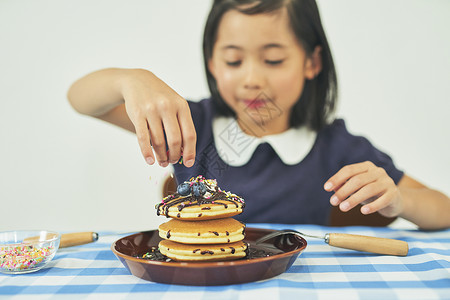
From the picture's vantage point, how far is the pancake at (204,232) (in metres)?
0.71

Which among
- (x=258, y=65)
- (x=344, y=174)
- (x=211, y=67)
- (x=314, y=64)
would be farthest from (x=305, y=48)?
(x=344, y=174)

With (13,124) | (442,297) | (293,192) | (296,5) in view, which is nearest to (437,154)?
(293,192)

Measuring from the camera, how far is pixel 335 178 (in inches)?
38.5

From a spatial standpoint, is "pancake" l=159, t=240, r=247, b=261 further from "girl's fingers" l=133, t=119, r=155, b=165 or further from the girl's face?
the girl's face

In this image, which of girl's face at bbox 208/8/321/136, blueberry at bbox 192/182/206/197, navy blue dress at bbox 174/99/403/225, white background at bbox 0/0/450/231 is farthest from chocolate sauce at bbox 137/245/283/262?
white background at bbox 0/0/450/231

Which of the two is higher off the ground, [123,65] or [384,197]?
[123,65]

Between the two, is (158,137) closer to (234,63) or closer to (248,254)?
(248,254)

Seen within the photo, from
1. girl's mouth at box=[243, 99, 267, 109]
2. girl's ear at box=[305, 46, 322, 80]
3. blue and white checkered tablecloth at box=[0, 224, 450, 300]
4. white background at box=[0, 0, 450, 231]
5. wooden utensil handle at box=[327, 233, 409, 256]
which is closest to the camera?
blue and white checkered tablecloth at box=[0, 224, 450, 300]

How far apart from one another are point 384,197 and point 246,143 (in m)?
0.69

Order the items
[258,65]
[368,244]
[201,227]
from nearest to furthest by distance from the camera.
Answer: [201,227] → [368,244] → [258,65]

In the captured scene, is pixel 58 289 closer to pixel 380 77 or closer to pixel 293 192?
pixel 293 192

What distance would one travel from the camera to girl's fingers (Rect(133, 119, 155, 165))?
0.76 m

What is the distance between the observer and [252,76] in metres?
1.47

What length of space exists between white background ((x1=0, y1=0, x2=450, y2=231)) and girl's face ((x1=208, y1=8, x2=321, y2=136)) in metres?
0.37
